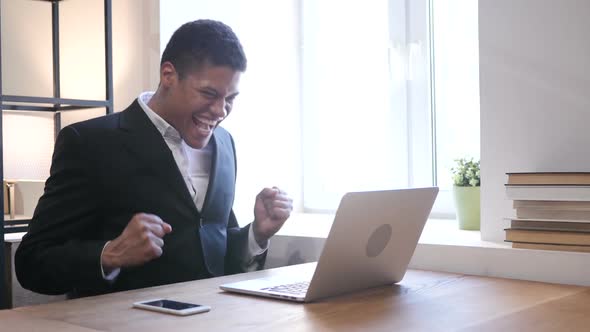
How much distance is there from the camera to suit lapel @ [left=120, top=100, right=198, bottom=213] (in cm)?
193

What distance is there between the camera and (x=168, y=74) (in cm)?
199

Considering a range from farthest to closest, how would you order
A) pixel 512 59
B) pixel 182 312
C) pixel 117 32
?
pixel 117 32
pixel 512 59
pixel 182 312

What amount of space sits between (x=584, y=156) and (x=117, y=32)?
5.30 feet

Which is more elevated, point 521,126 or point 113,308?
point 521,126

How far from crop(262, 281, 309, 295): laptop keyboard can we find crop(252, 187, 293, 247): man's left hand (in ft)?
1.51

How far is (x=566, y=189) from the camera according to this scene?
168cm

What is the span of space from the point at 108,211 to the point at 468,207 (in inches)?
41.9

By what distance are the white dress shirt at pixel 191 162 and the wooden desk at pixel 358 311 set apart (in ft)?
1.52

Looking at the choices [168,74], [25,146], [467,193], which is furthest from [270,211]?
[25,146]

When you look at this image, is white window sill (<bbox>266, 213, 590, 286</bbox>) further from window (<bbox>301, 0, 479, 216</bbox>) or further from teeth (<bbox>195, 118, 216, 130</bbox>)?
teeth (<bbox>195, 118, 216, 130</bbox>)

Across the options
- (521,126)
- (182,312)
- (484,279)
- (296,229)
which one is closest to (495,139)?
(521,126)

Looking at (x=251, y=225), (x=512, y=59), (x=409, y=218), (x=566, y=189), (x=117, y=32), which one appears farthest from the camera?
(x=117, y=32)

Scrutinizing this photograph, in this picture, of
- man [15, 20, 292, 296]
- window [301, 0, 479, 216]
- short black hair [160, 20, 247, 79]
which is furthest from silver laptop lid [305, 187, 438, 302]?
window [301, 0, 479, 216]

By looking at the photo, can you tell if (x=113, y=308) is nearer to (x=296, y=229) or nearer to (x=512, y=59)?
(x=296, y=229)
